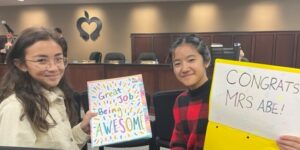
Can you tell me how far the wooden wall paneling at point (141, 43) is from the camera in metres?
9.06

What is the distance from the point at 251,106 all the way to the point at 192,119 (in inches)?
14.1

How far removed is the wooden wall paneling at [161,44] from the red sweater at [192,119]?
300 inches

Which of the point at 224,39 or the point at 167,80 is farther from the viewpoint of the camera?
the point at 224,39

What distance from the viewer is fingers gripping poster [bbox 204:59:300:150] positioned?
864 mm

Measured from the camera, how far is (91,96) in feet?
4.27

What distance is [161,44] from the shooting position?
899cm

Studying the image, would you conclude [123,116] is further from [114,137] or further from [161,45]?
[161,45]

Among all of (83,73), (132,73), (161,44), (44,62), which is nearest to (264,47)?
(161,44)

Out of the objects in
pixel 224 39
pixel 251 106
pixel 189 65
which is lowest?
pixel 251 106

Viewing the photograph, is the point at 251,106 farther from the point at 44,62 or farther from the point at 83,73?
the point at 83,73

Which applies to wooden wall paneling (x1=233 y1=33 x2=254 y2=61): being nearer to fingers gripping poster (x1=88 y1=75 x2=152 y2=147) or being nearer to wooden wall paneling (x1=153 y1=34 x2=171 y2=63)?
wooden wall paneling (x1=153 y1=34 x2=171 y2=63)

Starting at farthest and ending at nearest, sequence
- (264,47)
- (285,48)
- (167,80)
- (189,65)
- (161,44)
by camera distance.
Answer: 1. (161,44)
2. (264,47)
3. (285,48)
4. (167,80)
5. (189,65)

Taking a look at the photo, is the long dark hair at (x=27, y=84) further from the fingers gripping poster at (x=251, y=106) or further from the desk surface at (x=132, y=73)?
the desk surface at (x=132, y=73)

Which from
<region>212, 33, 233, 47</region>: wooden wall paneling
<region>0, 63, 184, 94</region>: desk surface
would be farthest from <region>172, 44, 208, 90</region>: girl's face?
<region>212, 33, 233, 47</region>: wooden wall paneling
